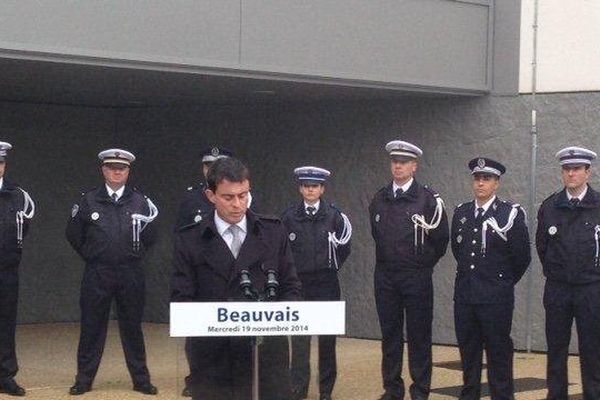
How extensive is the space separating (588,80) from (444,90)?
1.49 meters

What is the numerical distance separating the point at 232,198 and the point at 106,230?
492 centimetres

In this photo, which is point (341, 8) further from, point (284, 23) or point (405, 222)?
point (405, 222)

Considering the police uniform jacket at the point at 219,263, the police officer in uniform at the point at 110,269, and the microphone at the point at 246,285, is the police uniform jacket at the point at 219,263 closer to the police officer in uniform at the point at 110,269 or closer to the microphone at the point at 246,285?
the microphone at the point at 246,285

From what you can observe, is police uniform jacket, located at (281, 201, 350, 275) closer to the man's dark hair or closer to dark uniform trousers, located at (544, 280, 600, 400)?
dark uniform trousers, located at (544, 280, 600, 400)

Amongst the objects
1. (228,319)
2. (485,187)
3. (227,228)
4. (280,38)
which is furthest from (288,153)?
(228,319)

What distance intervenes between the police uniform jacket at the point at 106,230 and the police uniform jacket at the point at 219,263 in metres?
4.61

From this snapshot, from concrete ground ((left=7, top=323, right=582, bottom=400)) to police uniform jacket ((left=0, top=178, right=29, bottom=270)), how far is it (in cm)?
113

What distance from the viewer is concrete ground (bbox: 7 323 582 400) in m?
10.4

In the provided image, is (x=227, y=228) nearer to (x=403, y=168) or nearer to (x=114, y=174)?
(x=403, y=168)

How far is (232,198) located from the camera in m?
5.59

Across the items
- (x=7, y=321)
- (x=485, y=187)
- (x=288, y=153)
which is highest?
(x=288, y=153)

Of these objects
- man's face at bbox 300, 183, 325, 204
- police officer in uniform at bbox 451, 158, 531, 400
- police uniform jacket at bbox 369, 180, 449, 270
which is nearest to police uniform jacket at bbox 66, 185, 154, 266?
man's face at bbox 300, 183, 325, 204

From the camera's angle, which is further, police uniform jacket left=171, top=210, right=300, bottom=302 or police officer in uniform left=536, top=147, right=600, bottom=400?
police officer in uniform left=536, top=147, right=600, bottom=400

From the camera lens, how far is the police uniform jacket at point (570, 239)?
8.99 metres
